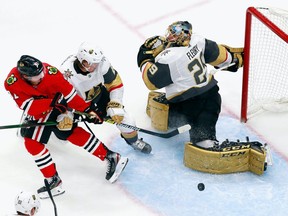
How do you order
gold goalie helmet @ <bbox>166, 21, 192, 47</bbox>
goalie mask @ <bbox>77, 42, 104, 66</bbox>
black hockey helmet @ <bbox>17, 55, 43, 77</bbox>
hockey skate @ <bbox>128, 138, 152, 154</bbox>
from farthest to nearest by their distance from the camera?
1. hockey skate @ <bbox>128, 138, 152, 154</bbox>
2. gold goalie helmet @ <bbox>166, 21, 192, 47</bbox>
3. goalie mask @ <bbox>77, 42, 104, 66</bbox>
4. black hockey helmet @ <bbox>17, 55, 43, 77</bbox>

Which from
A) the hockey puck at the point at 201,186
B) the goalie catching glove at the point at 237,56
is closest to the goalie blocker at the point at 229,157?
the hockey puck at the point at 201,186

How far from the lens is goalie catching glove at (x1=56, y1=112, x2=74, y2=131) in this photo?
4406 millimetres

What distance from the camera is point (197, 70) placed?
15.0 ft

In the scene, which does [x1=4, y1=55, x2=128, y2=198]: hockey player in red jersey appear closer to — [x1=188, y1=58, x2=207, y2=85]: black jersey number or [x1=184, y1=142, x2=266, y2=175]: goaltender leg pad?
[x1=184, y1=142, x2=266, y2=175]: goaltender leg pad

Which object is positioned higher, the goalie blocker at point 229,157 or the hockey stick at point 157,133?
the hockey stick at point 157,133

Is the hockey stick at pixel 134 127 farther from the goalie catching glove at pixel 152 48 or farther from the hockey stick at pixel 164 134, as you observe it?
the goalie catching glove at pixel 152 48

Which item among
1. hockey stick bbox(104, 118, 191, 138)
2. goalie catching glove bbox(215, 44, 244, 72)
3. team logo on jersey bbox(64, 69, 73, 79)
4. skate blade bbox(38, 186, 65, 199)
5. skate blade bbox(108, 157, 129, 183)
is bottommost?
skate blade bbox(38, 186, 65, 199)

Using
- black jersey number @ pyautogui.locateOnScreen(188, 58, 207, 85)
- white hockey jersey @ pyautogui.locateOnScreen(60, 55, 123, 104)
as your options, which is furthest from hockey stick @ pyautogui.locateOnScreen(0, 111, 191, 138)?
black jersey number @ pyautogui.locateOnScreen(188, 58, 207, 85)

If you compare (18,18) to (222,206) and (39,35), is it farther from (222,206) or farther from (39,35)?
(222,206)

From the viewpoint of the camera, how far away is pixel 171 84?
460cm

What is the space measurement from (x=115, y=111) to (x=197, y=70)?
485 millimetres

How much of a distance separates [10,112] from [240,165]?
1427 mm

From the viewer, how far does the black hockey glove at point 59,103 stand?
4340mm

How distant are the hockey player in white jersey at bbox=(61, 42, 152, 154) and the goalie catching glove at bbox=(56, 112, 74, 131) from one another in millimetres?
186
